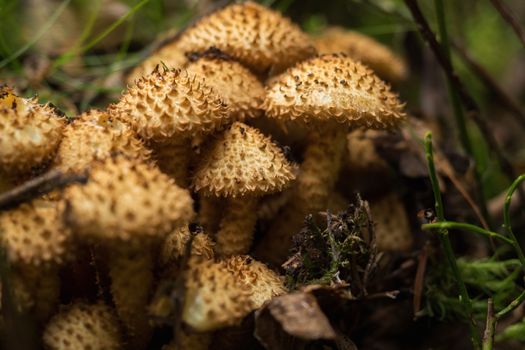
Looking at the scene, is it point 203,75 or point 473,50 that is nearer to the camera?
point 203,75

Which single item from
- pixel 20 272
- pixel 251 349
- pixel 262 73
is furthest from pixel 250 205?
pixel 20 272

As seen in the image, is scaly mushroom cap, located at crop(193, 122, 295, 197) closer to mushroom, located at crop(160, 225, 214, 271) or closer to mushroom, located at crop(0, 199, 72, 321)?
mushroom, located at crop(160, 225, 214, 271)

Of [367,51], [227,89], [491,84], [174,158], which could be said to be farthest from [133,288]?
[491,84]

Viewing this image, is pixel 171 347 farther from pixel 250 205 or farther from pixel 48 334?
pixel 250 205

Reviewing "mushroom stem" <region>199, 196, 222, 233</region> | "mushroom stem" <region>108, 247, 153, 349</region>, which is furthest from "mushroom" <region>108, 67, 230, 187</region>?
"mushroom stem" <region>108, 247, 153, 349</region>

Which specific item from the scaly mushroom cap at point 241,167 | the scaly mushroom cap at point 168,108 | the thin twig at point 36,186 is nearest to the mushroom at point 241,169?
the scaly mushroom cap at point 241,167

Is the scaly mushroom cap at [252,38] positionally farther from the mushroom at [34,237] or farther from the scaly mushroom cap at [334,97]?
the mushroom at [34,237]

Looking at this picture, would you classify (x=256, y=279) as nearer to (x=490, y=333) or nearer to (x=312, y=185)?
(x=312, y=185)
